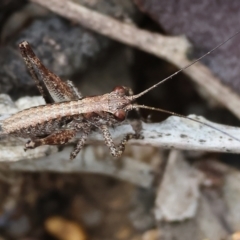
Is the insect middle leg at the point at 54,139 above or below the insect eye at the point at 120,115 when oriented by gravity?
below

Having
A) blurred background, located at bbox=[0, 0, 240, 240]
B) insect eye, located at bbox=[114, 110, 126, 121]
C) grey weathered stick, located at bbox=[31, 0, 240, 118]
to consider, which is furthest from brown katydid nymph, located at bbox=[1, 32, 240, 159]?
grey weathered stick, located at bbox=[31, 0, 240, 118]

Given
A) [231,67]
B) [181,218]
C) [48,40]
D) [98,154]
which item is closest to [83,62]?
[48,40]

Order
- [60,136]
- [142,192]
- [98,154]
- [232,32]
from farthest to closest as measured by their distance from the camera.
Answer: [142,192] < [98,154] < [232,32] < [60,136]

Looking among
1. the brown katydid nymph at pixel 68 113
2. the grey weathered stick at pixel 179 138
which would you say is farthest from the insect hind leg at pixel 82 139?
the grey weathered stick at pixel 179 138

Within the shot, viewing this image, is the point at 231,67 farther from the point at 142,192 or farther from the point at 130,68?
the point at 142,192

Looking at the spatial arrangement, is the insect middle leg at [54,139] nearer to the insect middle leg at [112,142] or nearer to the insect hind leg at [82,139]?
the insect hind leg at [82,139]

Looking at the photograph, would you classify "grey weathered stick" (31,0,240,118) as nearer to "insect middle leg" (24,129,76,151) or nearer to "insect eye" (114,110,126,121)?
"insect eye" (114,110,126,121)

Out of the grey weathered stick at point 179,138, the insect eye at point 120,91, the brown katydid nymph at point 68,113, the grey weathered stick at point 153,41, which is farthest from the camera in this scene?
the grey weathered stick at point 153,41

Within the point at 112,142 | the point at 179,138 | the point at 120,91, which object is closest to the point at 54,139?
the point at 112,142

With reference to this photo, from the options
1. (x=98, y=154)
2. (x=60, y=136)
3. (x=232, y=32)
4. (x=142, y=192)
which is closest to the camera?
(x=60, y=136)
